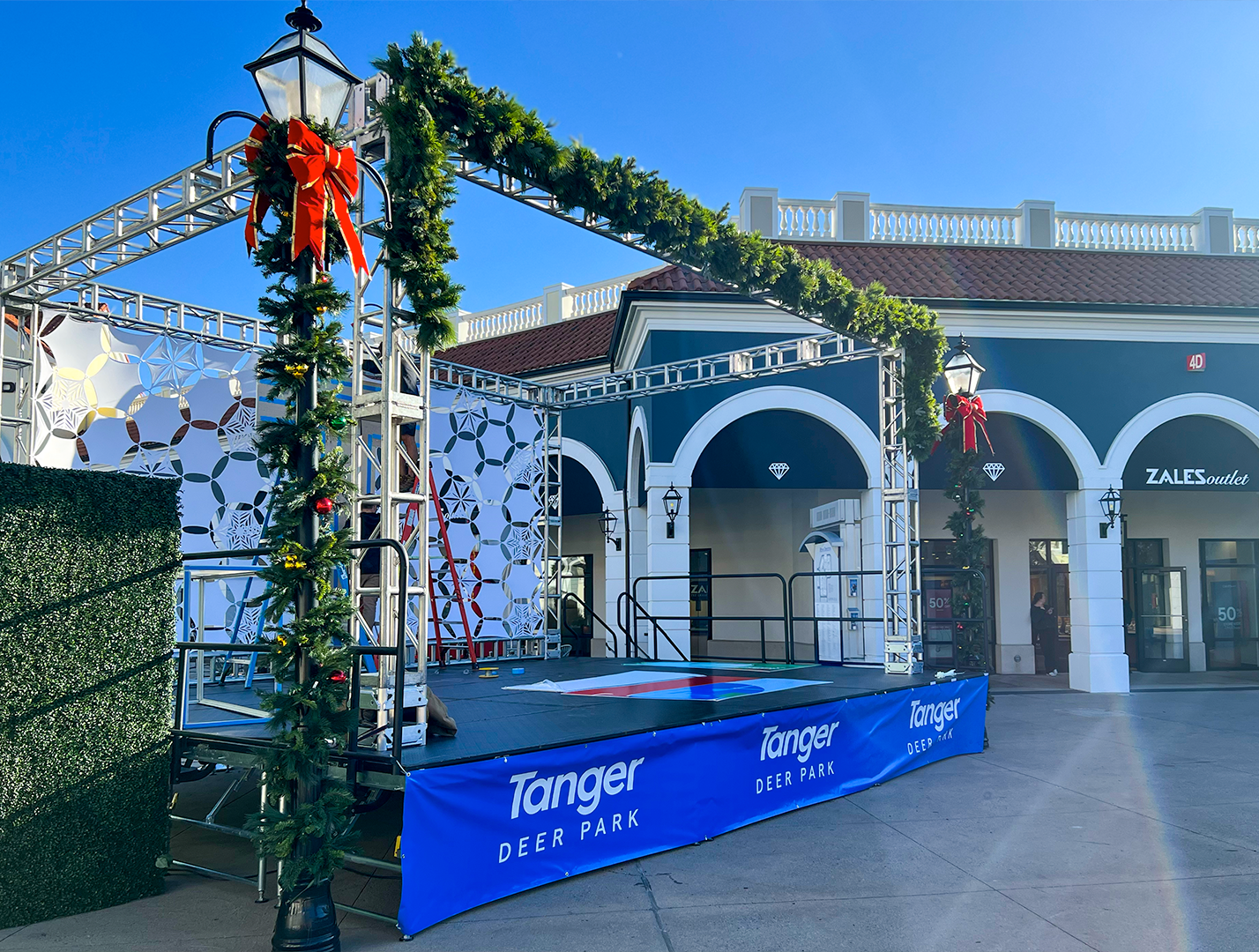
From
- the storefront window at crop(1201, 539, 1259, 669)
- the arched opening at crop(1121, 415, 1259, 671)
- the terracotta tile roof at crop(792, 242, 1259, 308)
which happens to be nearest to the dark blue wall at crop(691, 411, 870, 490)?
the terracotta tile roof at crop(792, 242, 1259, 308)

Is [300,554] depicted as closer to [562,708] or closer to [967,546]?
[562,708]

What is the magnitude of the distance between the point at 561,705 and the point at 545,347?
13272 millimetres

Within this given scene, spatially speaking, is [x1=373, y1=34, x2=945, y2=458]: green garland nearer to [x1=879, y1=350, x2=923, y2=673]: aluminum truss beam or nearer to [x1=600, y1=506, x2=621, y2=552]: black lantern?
[x1=879, y1=350, x2=923, y2=673]: aluminum truss beam

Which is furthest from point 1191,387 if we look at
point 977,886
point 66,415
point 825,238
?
point 66,415

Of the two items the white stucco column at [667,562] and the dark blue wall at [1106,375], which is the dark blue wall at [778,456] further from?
the dark blue wall at [1106,375]

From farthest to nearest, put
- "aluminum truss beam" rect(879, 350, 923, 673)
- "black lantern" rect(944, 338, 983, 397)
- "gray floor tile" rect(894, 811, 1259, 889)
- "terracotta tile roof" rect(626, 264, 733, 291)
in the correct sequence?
"terracotta tile roof" rect(626, 264, 733, 291) < "aluminum truss beam" rect(879, 350, 923, 673) < "black lantern" rect(944, 338, 983, 397) < "gray floor tile" rect(894, 811, 1259, 889)

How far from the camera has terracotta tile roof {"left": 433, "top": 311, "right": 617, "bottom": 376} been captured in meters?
18.5

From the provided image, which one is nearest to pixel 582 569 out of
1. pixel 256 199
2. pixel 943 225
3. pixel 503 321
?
pixel 503 321

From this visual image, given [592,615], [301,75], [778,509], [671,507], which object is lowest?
[592,615]

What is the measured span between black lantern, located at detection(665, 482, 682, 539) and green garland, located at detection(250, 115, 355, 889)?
397 inches

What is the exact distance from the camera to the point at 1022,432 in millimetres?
15250

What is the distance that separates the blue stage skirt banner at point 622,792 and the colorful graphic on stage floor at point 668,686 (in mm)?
845

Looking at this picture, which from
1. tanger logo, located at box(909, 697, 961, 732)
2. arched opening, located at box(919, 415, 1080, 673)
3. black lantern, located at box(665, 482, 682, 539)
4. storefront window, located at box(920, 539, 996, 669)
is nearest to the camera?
tanger logo, located at box(909, 697, 961, 732)

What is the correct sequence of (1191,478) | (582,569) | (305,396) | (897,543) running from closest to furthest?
(305,396) → (897,543) → (1191,478) → (582,569)
